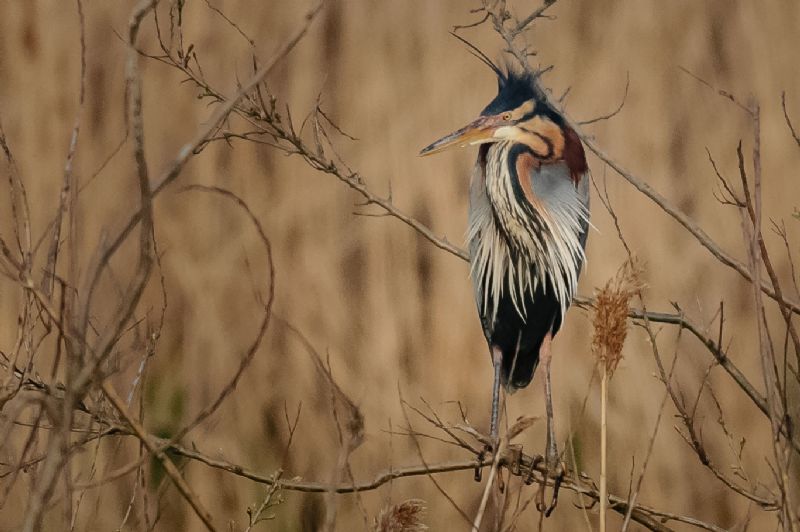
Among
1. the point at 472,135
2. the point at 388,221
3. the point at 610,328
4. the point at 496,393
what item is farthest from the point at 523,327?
the point at 610,328

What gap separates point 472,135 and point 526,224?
0.55 feet

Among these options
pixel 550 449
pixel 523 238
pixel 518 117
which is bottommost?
pixel 550 449

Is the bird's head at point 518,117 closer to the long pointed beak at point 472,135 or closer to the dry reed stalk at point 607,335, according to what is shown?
the long pointed beak at point 472,135

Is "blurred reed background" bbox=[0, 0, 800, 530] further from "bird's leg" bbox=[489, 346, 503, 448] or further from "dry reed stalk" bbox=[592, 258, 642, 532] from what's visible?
"dry reed stalk" bbox=[592, 258, 642, 532]

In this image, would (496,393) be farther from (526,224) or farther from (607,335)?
(607,335)

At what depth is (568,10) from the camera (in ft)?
6.22

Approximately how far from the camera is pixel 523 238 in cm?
152

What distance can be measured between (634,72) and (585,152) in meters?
0.39

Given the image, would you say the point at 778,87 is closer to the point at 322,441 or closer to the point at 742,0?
the point at 742,0

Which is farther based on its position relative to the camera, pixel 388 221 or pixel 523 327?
pixel 388 221

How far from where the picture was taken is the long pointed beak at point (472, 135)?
1.35 m

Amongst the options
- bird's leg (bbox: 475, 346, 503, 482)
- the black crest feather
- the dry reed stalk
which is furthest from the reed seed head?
the black crest feather

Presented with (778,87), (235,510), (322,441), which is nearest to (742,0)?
(778,87)

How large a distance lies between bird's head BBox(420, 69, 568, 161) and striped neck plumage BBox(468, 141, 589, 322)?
0.04 metres
